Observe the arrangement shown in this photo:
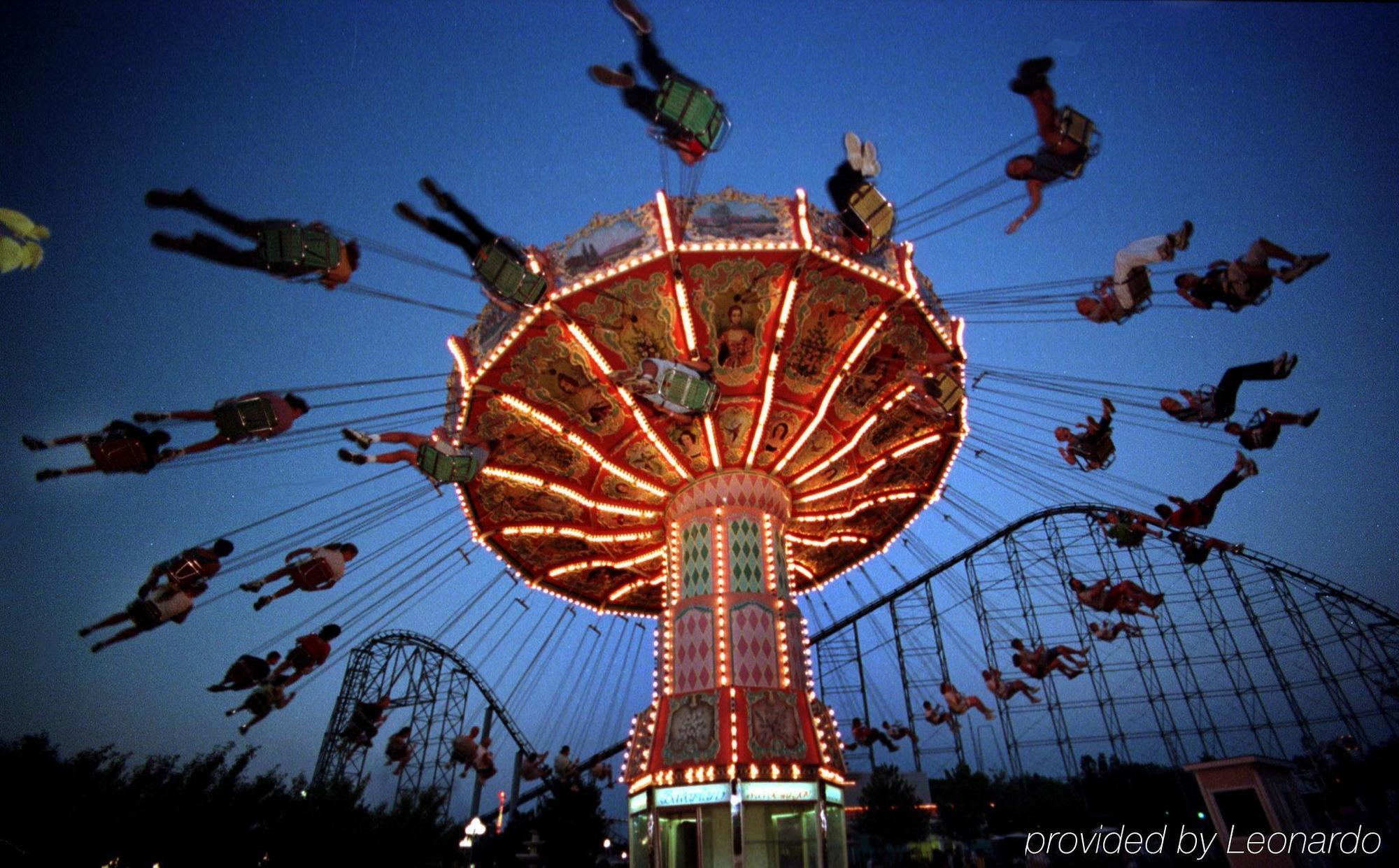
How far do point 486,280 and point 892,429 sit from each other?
23.5ft

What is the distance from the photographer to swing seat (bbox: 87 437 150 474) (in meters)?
6.98

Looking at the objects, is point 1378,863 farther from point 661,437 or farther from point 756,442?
point 661,437

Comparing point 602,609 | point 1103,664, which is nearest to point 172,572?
point 602,609

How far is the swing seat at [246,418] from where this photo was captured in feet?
24.5

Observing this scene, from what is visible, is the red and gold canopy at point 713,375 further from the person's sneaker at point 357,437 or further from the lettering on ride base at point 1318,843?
the lettering on ride base at point 1318,843

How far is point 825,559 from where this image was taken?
53.4ft

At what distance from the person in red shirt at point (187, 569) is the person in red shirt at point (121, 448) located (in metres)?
1.55

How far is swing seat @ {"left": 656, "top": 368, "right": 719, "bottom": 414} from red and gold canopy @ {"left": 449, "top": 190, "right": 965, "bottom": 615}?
0.96m

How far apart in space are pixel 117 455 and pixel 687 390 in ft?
19.1

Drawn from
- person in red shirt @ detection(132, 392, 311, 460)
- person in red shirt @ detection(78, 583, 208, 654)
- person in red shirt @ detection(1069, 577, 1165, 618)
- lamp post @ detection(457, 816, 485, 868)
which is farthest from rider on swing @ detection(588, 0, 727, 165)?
lamp post @ detection(457, 816, 485, 868)

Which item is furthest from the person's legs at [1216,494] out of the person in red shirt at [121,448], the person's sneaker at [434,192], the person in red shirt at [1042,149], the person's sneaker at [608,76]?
the person in red shirt at [121,448]

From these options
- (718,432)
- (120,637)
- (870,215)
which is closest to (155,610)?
(120,637)

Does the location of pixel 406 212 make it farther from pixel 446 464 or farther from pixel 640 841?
pixel 640 841

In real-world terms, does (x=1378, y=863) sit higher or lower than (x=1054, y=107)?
lower
